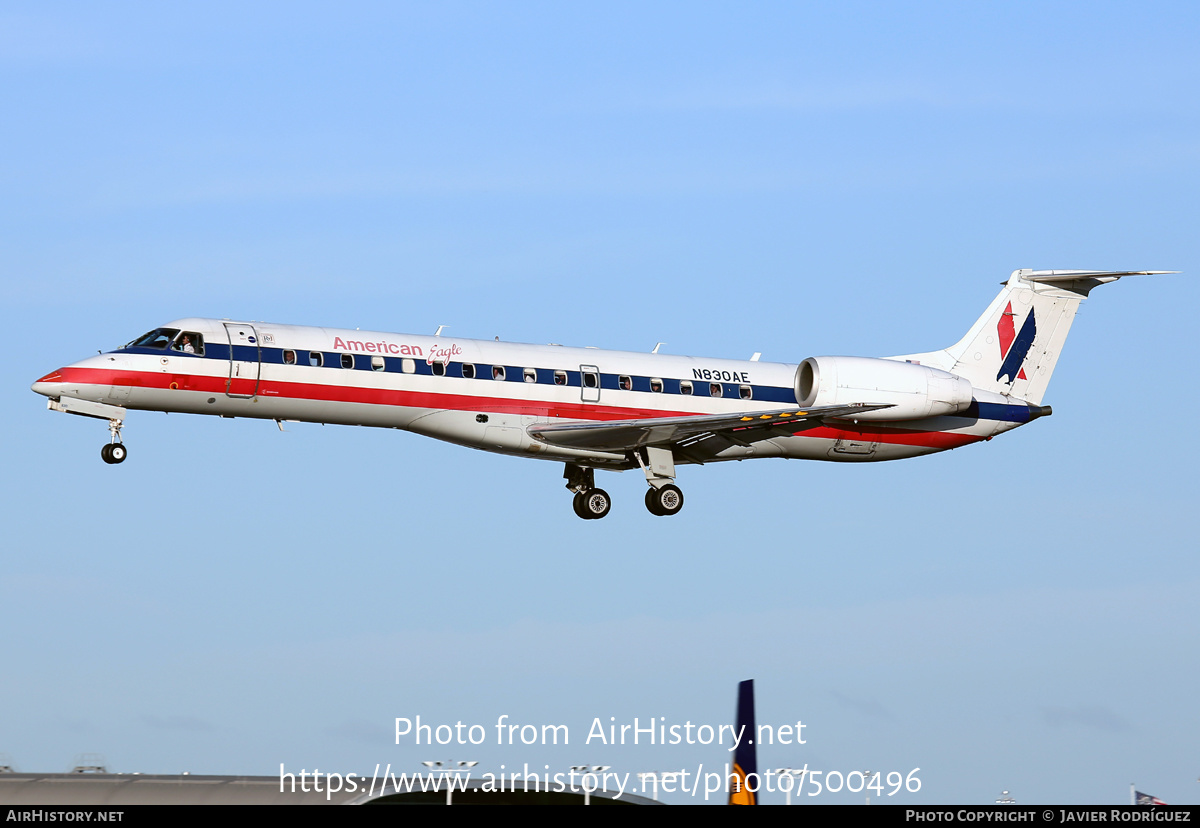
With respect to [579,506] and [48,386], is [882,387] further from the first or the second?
[48,386]

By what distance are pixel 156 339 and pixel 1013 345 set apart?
71.6ft

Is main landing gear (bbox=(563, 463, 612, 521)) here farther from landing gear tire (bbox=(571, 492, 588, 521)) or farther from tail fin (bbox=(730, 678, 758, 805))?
tail fin (bbox=(730, 678, 758, 805))

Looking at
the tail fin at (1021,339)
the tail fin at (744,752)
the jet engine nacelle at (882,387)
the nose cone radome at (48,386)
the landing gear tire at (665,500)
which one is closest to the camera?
the tail fin at (744,752)

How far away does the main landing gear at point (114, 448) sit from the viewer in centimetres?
3719

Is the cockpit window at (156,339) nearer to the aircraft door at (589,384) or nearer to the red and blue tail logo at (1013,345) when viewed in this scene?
the aircraft door at (589,384)

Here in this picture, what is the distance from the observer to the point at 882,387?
4156 cm

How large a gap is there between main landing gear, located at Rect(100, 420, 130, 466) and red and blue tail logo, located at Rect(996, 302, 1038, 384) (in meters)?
22.2

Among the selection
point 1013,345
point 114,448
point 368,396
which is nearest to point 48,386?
point 114,448

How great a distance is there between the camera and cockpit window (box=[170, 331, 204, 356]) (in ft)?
123

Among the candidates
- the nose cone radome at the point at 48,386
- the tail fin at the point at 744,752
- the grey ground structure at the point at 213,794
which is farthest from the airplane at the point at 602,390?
the tail fin at the point at 744,752

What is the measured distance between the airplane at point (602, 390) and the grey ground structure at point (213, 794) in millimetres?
8242

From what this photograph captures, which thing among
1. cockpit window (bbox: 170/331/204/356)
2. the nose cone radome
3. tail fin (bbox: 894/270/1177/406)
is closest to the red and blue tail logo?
tail fin (bbox: 894/270/1177/406)

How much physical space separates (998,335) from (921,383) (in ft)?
15.4
